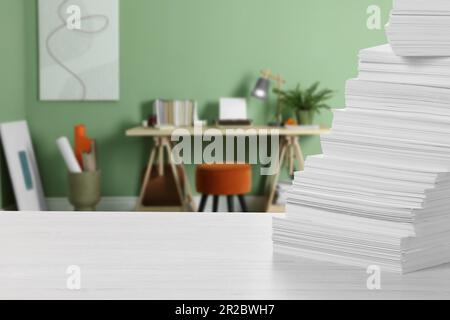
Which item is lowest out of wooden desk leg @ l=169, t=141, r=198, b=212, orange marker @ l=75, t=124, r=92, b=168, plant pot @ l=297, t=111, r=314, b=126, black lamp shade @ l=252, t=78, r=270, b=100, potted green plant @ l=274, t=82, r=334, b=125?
wooden desk leg @ l=169, t=141, r=198, b=212

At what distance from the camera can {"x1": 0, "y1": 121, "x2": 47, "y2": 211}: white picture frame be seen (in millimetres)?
5695

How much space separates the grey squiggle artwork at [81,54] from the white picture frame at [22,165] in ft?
1.38

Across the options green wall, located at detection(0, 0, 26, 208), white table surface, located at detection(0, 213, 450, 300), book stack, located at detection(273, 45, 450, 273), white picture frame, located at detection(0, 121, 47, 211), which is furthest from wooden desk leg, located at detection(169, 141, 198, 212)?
book stack, located at detection(273, 45, 450, 273)

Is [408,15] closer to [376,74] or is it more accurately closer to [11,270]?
[376,74]

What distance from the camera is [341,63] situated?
6.17 meters

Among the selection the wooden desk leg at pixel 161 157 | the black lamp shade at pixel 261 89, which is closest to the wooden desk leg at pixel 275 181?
the black lamp shade at pixel 261 89

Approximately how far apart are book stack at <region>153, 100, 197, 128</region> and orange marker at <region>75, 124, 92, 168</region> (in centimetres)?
65

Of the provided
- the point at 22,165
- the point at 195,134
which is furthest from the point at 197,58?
the point at 22,165

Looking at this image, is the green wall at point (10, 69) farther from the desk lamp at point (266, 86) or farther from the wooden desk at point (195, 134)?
the desk lamp at point (266, 86)

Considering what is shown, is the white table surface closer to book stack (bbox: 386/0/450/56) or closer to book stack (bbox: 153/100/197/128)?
book stack (bbox: 386/0/450/56)

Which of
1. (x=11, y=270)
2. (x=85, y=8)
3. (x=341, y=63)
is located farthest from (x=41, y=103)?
(x=11, y=270)

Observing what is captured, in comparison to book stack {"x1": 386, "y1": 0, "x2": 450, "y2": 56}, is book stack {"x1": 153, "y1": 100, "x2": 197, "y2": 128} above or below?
below

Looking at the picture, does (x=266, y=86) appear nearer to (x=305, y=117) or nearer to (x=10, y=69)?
(x=305, y=117)
